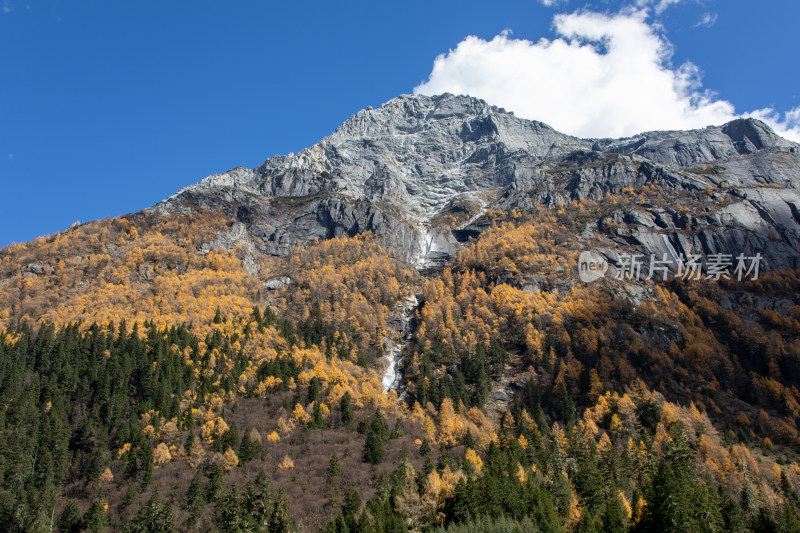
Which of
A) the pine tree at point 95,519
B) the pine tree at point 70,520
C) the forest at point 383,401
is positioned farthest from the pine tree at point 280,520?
the pine tree at point 70,520

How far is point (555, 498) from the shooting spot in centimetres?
7481

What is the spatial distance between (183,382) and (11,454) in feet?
119

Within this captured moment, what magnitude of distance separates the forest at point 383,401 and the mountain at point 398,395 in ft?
1.85

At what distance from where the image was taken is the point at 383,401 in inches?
4737

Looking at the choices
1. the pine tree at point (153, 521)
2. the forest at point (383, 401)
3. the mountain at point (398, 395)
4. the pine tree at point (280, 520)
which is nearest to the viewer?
the pine tree at point (280, 520)

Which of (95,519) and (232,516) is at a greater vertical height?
(232,516)

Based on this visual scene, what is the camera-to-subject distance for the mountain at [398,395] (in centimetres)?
7294

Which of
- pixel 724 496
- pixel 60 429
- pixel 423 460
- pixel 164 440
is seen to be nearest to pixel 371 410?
pixel 423 460

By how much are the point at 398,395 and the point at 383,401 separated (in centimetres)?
1611

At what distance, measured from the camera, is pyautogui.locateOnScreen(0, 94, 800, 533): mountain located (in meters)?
72.9

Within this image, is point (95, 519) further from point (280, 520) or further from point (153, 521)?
point (280, 520)

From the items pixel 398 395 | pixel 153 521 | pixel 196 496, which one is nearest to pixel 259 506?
pixel 153 521

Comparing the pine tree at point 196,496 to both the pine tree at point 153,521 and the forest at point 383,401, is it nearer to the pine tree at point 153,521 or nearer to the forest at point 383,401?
the forest at point 383,401

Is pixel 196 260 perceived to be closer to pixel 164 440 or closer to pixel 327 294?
pixel 327 294
